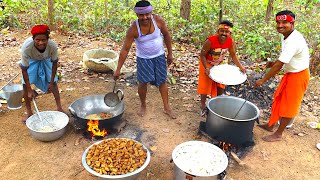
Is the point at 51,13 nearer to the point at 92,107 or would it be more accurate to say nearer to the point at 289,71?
the point at 92,107

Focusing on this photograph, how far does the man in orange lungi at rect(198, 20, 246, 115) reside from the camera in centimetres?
410

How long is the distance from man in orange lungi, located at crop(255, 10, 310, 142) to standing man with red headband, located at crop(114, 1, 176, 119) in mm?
1497

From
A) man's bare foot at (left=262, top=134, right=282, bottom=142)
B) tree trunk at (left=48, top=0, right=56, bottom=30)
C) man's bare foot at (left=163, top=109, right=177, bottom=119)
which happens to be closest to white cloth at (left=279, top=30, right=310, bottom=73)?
man's bare foot at (left=262, top=134, right=282, bottom=142)

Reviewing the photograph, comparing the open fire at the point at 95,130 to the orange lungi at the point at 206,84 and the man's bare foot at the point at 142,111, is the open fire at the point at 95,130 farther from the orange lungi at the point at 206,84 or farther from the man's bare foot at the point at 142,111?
the orange lungi at the point at 206,84

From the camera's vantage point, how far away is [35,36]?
12.3 feet

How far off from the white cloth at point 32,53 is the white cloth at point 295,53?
3.18 m

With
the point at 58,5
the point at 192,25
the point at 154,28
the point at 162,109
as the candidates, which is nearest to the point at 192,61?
the point at 192,25

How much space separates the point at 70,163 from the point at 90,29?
20.0 feet

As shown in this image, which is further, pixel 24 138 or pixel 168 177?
pixel 24 138

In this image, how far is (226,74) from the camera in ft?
14.0

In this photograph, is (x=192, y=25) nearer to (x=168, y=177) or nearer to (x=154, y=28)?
(x=154, y=28)

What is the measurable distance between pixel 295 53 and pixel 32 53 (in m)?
3.57

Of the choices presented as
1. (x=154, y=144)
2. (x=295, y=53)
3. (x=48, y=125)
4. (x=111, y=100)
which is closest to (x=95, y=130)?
(x=111, y=100)

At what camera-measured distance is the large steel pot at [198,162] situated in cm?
302
